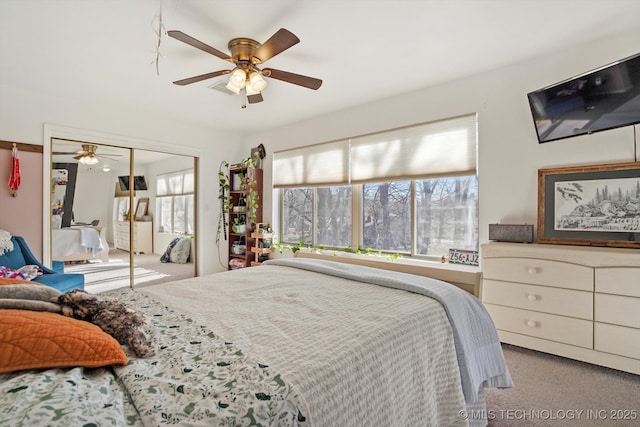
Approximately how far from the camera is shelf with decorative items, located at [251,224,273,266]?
457 cm

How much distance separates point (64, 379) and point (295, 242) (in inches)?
154

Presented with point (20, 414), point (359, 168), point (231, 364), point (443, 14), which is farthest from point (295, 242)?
point (20, 414)

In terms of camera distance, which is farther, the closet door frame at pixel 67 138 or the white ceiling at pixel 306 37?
the closet door frame at pixel 67 138

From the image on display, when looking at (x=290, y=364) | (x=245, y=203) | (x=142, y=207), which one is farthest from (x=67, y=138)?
(x=290, y=364)

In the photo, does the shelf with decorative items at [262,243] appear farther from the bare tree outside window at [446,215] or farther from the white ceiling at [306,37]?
the bare tree outside window at [446,215]

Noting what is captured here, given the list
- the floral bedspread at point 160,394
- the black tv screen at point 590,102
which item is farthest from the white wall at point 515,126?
the floral bedspread at point 160,394

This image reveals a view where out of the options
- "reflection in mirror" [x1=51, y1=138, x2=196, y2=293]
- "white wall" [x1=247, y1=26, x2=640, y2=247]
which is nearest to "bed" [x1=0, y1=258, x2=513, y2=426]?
→ "white wall" [x1=247, y1=26, x2=640, y2=247]

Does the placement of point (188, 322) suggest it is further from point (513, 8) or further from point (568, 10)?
point (568, 10)

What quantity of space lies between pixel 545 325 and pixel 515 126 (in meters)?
1.68

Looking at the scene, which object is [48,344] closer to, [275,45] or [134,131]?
[275,45]

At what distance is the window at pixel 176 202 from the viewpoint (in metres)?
4.38

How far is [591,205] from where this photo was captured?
2385 millimetres

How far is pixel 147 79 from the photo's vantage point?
3029 millimetres

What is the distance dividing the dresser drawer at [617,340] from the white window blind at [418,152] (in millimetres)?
1553
